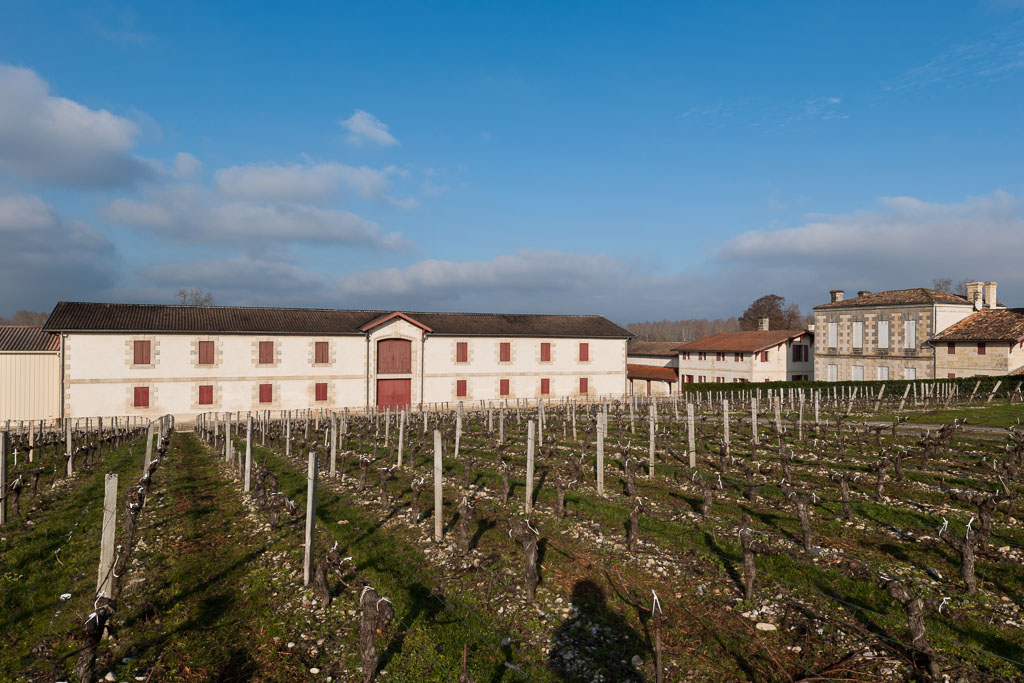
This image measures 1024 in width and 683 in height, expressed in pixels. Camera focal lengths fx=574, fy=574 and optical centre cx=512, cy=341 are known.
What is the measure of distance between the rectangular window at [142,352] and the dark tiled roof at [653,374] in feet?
139

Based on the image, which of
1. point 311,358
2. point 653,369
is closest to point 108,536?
point 311,358

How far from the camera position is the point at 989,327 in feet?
148

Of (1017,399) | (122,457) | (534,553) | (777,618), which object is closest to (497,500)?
(534,553)

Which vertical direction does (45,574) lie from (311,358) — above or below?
below

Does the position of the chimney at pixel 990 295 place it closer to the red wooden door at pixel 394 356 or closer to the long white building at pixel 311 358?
the long white building at pixel 311 358

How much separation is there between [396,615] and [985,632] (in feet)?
24.7

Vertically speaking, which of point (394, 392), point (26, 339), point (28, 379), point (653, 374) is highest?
point (26, 339)

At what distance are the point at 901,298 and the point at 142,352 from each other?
196 ft

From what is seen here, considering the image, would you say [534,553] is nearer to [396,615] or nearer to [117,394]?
[396,615]

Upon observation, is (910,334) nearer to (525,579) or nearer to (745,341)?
(745,341)

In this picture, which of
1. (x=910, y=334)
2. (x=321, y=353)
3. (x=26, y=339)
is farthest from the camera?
(x=910, y=334)

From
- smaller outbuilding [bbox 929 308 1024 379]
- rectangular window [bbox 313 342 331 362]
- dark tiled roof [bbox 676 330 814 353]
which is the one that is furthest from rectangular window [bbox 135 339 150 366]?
smaller outbuilding [bbox 929 308 1024 379]

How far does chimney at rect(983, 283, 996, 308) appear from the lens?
50938 millimetres

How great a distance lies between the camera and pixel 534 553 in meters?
8.52
